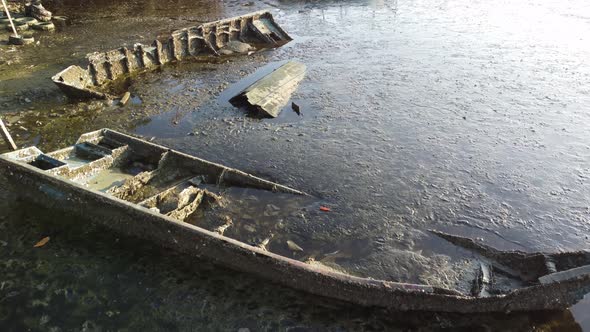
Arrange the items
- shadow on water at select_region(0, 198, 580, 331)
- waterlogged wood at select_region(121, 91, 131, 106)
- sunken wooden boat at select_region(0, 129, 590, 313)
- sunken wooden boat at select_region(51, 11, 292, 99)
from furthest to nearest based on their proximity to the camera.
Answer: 1. sunken wooden boat at select_region(51, 11, 292, 99)
2. waterlogged wood at select_region(121, 91, 131, 106)
3. shadow on water at select_region(0, 198, 580, 331)
4. sunken wooden boat at select_region(0, 129, 590, 313)

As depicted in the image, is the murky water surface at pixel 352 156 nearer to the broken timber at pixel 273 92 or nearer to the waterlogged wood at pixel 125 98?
the waterlogged wood at pixel 125 98

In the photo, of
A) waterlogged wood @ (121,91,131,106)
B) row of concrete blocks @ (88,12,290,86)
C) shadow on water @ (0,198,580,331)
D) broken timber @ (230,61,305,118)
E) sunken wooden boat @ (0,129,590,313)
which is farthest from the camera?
row of concrete blocks @ (88,12,290,86)

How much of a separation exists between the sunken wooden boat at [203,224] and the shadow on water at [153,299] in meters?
0.22

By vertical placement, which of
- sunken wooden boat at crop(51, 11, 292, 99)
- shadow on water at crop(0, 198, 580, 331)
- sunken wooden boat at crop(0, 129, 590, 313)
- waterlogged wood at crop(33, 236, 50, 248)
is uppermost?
sunken wooden boat at crop(51, 11, 292, 99)

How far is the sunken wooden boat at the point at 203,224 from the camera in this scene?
4.45 metres

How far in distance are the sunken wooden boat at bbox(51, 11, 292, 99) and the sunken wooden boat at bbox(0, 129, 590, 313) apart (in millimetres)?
4106

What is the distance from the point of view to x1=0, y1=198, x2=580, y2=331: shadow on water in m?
4.77

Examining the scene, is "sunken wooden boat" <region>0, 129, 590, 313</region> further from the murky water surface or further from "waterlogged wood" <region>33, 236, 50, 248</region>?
"waterlogged wood" <region>33, 236, 50, 248</region>

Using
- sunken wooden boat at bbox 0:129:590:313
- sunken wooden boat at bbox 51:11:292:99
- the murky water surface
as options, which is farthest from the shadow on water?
sunken wooden boat at bbox 51:11:292:99

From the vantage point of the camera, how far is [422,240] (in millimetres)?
6145

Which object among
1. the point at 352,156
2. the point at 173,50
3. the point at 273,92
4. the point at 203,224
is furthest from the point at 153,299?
the point at 173,50

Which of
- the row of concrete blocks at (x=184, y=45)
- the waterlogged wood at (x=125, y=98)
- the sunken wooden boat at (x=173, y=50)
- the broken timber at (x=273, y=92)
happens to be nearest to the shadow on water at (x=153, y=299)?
the broken timber at (x=273, y=92)

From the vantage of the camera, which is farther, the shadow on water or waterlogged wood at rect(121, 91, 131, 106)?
waterlogged wood at rect(121, 91, 131, 106)

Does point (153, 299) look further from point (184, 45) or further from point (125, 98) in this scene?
point (184, 45)
